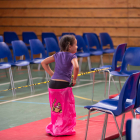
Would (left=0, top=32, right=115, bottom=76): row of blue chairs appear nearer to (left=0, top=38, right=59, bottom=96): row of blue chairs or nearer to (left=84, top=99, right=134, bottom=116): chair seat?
(left=0, top=38, right=59, bottom=96): row of blue chairs

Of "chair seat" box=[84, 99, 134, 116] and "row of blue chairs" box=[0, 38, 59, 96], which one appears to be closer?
"chair seat" box=[84, 99, 134, 116]

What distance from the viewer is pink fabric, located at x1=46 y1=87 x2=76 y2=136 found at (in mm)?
3262

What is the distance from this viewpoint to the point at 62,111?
10.7 feet

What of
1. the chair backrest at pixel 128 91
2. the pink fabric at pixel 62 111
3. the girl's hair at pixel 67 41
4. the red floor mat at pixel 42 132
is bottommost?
the red floor mat at pixel 42 132

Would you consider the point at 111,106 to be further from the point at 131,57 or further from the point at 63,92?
the point at 131,57

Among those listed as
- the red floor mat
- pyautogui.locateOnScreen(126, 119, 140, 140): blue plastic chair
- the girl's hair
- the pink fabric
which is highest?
the girl's hair

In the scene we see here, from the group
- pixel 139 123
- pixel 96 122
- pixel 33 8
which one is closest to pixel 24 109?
pixel 96 122

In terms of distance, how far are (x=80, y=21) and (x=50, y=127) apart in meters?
7.11

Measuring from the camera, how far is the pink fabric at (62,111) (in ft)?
10.7

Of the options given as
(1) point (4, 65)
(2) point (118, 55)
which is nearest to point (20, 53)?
(1) point (4, 65)

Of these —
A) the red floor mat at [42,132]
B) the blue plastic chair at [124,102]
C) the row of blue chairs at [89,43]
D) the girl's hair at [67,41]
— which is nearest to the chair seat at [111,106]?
the blue plastic chair at [124,102]

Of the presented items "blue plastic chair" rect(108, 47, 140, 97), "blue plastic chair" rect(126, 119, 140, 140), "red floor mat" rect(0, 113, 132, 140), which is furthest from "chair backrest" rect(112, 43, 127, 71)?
"blue plastic chair" rect(126, 119, 140, 140)

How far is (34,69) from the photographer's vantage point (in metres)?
8.91

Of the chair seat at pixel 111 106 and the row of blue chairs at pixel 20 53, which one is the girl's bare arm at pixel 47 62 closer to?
the chair seat at pixel 111 106
